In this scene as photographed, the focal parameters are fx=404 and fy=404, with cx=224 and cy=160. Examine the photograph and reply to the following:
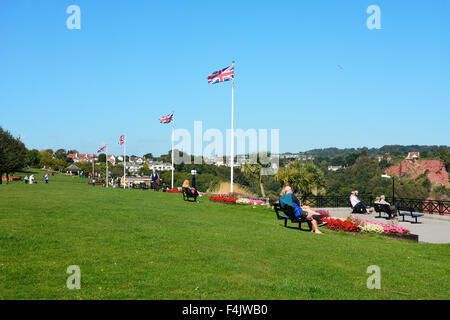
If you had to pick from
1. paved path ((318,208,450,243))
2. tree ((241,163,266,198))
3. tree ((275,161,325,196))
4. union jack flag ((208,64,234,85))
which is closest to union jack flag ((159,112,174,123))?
tree ((241,163,266,198))

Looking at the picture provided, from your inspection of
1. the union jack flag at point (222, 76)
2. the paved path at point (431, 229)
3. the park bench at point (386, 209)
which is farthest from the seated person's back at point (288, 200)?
the union jack flag at point (222, 76)

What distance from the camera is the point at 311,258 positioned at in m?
7.93

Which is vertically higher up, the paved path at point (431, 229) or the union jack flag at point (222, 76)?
the union jack flag at point (222, 76)

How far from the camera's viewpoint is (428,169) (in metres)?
73.1

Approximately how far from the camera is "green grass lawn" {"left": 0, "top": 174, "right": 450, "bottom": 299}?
17.9 feet

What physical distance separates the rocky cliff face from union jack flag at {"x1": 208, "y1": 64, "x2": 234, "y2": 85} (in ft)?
169

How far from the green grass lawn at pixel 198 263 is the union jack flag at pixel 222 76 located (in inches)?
691

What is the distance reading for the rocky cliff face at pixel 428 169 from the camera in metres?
70.9

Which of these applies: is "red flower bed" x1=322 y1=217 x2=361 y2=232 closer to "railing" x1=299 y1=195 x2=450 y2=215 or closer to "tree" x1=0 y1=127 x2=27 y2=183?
"railing" x1=299 y1=195 x2=450 y2=215

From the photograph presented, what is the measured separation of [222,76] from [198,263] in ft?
72.8

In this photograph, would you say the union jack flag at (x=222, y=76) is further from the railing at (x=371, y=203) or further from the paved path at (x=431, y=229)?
the paved path at (x=431, y=229)

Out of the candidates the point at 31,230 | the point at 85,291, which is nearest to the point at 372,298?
the point at 85,291
